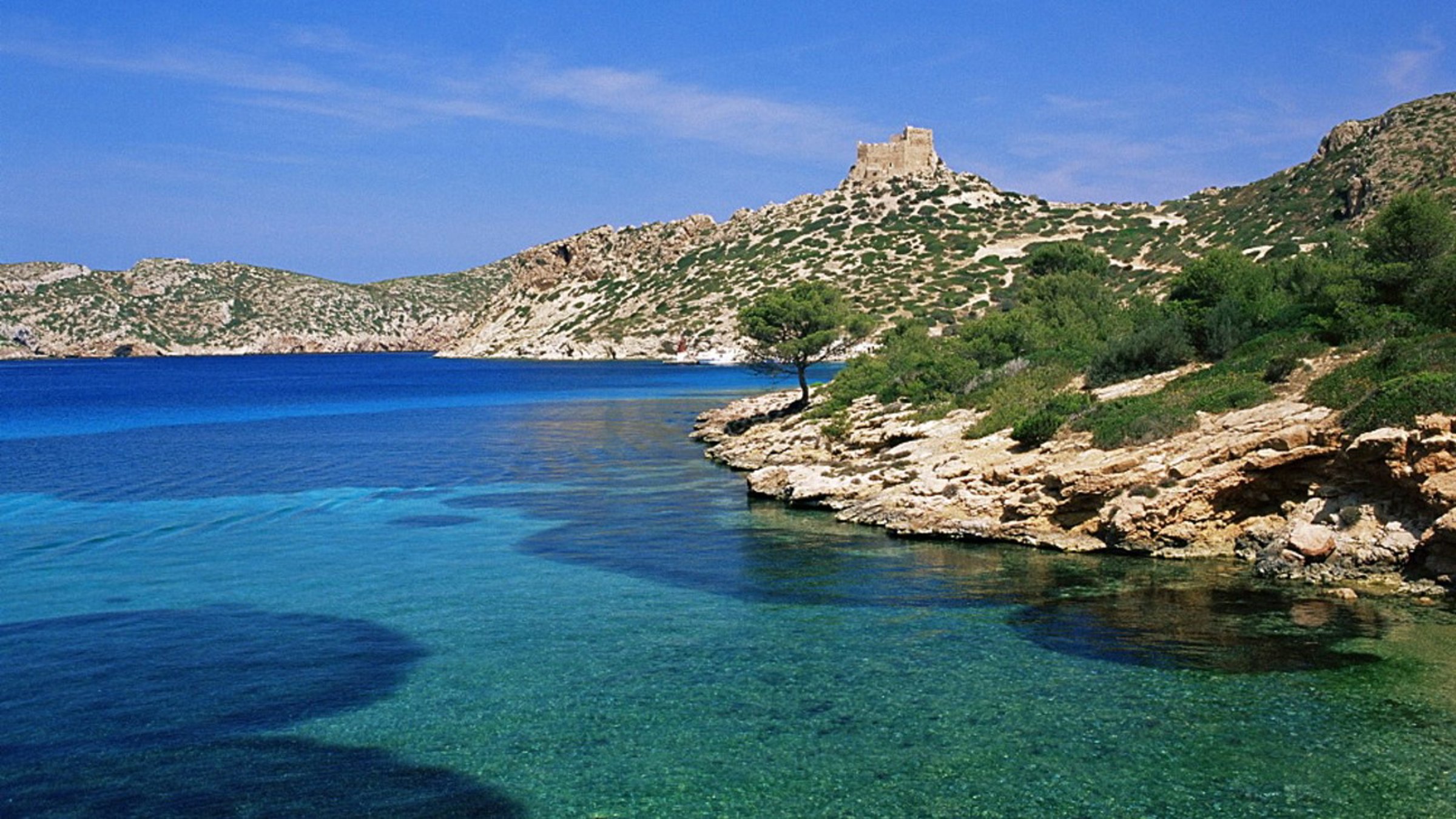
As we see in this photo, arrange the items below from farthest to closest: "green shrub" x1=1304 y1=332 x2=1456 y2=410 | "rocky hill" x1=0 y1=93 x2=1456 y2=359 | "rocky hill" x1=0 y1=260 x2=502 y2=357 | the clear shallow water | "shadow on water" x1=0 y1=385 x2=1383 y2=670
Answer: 1. "rocky hill" x1=0 y1=260 x2=502 y2=357
2. "rocky hill" x1=0 y1=93 x2=1456 y2=359
3. "green shrub" x1=1304 y1=332 x2=1456 y2=410
4. "shadow on water" x1=0 y1=385 x2=1383 y2=670
5. the clear shallow water

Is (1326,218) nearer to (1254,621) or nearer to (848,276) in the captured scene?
(848,276)

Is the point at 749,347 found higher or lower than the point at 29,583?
higher

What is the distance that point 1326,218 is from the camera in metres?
62.8

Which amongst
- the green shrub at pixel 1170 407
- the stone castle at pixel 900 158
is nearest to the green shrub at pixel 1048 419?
the green shrub at pixel 1170 407

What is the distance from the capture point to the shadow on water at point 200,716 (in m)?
8.91

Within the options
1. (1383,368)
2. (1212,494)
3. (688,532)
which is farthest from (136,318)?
(1383,368)

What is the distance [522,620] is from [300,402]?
195ft

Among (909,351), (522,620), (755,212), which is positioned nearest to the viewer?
(522,620)

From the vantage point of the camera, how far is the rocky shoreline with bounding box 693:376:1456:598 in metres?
14.9

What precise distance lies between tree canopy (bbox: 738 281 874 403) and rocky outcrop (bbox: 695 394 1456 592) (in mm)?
17081

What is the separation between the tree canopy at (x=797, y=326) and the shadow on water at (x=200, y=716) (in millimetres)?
28937

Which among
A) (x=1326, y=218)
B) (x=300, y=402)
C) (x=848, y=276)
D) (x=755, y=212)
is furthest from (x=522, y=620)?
(x=755, y=212)

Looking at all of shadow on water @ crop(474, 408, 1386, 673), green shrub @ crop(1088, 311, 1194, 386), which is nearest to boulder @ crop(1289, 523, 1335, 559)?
shadow on water @ crop(474, 408, 1386, 673)

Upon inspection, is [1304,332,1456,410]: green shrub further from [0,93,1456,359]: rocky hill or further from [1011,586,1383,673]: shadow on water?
[0,93,1456,359]: rocky hill
